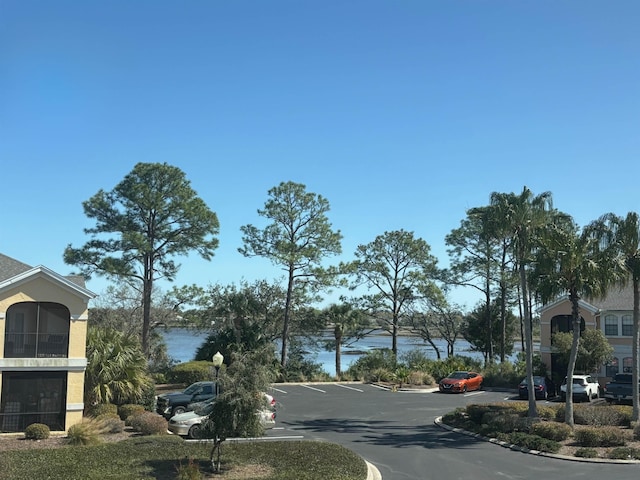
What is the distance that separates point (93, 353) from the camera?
24797mm

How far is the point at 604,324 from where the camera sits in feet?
133

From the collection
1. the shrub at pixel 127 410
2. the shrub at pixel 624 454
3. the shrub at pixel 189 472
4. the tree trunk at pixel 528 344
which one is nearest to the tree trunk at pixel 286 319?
the shrub at pixel 127 410

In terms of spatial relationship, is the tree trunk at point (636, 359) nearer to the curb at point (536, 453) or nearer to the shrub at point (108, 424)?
the curb at point (536, 453)

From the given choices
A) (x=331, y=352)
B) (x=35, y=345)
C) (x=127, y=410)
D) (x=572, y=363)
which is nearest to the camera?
(x=35, y=345)

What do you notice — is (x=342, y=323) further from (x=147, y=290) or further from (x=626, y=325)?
(x=626, y=325)

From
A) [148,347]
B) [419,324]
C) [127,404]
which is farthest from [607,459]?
[419,324]

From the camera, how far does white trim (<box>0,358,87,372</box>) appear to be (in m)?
22.3

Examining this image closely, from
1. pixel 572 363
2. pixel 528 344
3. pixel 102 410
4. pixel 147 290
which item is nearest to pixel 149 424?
pixel 102 410

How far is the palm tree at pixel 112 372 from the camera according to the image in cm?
2464

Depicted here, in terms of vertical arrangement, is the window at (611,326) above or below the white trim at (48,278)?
below

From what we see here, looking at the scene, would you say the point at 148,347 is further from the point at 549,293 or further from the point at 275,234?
the point at 549,293

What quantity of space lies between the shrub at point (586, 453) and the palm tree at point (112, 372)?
1738cm

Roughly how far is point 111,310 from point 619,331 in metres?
37.3

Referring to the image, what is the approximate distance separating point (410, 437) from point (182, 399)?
9672 mm
